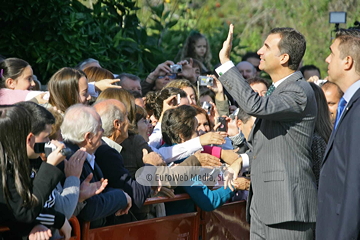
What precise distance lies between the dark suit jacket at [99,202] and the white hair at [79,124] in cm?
6

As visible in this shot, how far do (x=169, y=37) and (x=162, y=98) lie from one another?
517cm

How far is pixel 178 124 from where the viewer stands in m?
5.74

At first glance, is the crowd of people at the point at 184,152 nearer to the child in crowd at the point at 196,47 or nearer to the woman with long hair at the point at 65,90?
the woman with long hair at the point at 65,90

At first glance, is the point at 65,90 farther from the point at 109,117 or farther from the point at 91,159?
the point at 91,159

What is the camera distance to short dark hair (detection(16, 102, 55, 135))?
386 cm

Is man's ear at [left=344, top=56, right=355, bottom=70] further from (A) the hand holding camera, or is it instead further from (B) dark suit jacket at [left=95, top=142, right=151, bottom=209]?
(A) the hand holding camera

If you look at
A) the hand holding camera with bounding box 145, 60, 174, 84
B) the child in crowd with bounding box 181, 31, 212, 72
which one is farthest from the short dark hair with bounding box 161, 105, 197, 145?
the child in crowd with bounding box 181, 31, 212, 72

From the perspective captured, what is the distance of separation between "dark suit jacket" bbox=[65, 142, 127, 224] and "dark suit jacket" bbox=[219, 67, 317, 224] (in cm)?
102

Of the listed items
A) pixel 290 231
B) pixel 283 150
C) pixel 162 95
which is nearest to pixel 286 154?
pixel 283 150

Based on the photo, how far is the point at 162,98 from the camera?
6.62 meters

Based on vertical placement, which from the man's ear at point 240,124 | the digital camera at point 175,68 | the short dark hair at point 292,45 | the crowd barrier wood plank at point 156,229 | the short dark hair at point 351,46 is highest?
the short dark hair at point 351,46

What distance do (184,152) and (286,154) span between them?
1.27m

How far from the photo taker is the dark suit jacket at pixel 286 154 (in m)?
4.47

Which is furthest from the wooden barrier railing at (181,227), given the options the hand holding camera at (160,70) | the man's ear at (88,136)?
the hand holding camera at (160,70)
